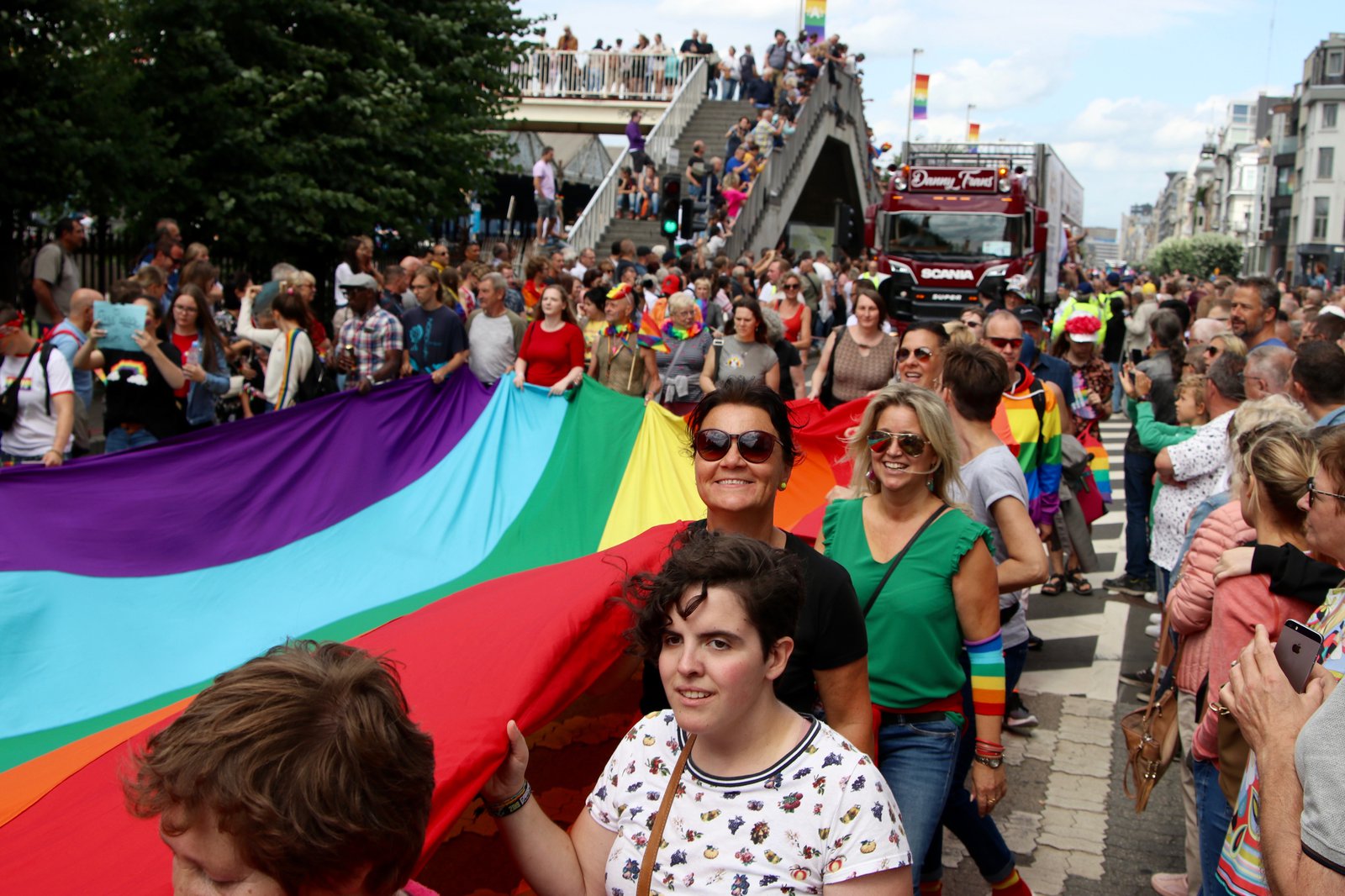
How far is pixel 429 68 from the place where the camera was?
67.8 feet

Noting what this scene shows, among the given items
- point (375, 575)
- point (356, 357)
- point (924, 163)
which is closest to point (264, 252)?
point (356, 357)

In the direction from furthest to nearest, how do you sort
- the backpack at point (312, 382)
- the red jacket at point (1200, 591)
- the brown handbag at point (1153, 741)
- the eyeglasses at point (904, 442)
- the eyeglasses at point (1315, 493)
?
the backpack at point (312, 382) → the brown handbag at point (1153, 741) → the red jacket at point (1200, 591) → the eyeglasses at point (904, 442) → the eyeglasses at point (1315, 493)

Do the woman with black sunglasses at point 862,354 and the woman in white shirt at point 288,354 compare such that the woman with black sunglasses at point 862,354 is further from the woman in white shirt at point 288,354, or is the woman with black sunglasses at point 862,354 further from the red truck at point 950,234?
the red truck at point 950,234

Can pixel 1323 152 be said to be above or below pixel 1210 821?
above

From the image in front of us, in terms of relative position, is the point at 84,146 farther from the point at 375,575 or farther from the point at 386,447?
the point at 375,575

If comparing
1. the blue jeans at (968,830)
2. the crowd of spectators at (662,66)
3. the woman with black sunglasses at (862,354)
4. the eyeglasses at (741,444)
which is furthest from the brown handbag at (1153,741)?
the crowd of spectators at (662,66)

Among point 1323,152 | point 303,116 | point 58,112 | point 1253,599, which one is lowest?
point 1253,599

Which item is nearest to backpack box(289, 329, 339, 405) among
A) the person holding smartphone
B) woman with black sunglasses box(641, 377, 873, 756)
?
woman with black sunglasses box(641, 377, 873, 756)

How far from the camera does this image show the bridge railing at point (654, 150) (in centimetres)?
2727

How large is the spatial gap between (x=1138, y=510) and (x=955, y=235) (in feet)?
56.1

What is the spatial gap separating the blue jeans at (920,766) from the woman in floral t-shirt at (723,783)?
1229 millimetres

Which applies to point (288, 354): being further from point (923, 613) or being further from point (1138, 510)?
point (923, 613)

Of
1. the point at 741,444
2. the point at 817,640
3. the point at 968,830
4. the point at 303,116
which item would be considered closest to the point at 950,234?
the point at 303,116

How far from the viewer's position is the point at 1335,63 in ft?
287
